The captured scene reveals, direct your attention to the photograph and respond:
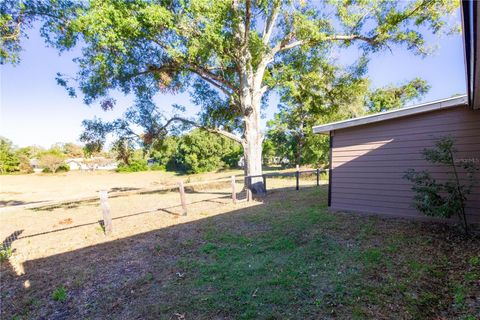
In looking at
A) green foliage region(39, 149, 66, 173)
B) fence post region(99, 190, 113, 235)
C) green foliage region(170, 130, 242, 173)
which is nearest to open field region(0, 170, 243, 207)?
fence post region(99, 190, 113, 235)

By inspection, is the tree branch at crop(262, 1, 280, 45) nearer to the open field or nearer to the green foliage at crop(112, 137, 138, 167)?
the green foliage at crop(112, 137, 138, 167)

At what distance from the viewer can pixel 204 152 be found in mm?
28906

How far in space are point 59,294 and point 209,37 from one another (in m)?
6.83

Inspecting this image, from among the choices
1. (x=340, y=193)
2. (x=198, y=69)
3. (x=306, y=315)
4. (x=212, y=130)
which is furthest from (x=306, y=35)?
(x=306, y=315)

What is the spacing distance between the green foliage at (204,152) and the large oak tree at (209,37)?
688 inches

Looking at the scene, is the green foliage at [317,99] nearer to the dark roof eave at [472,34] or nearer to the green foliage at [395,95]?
the green foliage at [395,95]

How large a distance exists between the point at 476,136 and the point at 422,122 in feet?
3.02

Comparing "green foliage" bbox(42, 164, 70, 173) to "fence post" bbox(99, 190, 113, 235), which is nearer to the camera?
"fence post" bbox(99, 190, 113, 235)

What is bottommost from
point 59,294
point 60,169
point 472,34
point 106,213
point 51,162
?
point 59,294

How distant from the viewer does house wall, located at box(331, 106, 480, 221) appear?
4.53m

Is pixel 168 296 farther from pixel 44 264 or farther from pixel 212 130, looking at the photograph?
pixel 212 130

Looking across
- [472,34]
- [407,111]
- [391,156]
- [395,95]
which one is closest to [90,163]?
[395,95]

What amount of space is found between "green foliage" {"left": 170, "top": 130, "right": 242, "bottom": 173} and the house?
2184 centimetres

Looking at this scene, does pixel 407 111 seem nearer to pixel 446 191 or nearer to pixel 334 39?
pixel 446 191
